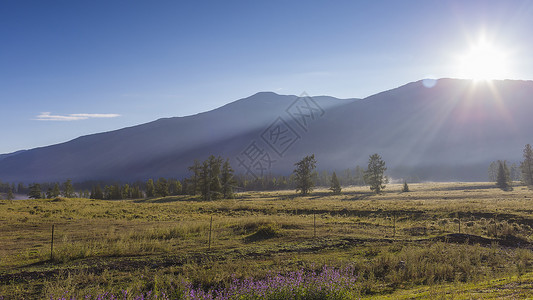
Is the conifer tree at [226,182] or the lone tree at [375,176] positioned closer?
the conifer tree at [226,182]

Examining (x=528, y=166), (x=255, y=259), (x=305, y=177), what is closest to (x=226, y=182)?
(x=305, y=177)

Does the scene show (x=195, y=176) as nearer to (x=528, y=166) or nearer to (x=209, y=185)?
(x=209, y=185)

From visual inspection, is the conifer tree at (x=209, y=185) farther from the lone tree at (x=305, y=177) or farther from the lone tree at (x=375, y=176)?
the lone tree at (x=375, y=176)

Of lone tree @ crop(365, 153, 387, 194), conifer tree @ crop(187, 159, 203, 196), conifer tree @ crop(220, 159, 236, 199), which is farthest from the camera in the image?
lone tree @ crop(365, 153, 387, 194)

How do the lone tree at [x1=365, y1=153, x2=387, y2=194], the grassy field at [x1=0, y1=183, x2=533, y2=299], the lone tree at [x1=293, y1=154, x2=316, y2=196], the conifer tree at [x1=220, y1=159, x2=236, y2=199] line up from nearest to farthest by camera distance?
the grassy field at [x1=0, y1=183, x2=533, y2=299], the conifer tree at [x1=220, y1=159, x2=236, y2=199], the lone tree at [x1=365, y1=153, x2=387, y2=194], the lone tree at [x1=293, y1=154, x2=316, y2=196]

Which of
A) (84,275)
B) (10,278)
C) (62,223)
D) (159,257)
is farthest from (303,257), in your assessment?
(62,223)

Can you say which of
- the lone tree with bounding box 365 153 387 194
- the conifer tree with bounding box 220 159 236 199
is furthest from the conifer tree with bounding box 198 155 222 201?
the lone tree with bounding box 365 153 387 194

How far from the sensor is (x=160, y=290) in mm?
9688

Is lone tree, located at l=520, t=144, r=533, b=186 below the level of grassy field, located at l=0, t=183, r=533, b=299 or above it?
above

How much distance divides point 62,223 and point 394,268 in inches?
1031

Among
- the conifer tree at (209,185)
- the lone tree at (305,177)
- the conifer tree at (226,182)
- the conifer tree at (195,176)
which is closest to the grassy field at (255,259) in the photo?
the conifer tree at (209,185)

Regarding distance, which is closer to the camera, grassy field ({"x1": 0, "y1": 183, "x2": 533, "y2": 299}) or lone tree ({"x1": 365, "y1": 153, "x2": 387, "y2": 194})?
grassy field ({"x1": 0, "y1": 183, "x2": 533, "y2": 299})

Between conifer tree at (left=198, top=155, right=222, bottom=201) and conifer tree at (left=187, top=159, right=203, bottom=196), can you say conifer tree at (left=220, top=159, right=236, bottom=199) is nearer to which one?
conifer tree at (left=198, top=155, right=222, bottom=201)

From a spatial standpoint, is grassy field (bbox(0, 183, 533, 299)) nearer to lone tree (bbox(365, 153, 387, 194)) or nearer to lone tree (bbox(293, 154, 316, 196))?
lone tree (bbox(365, 153, 387, 194))
